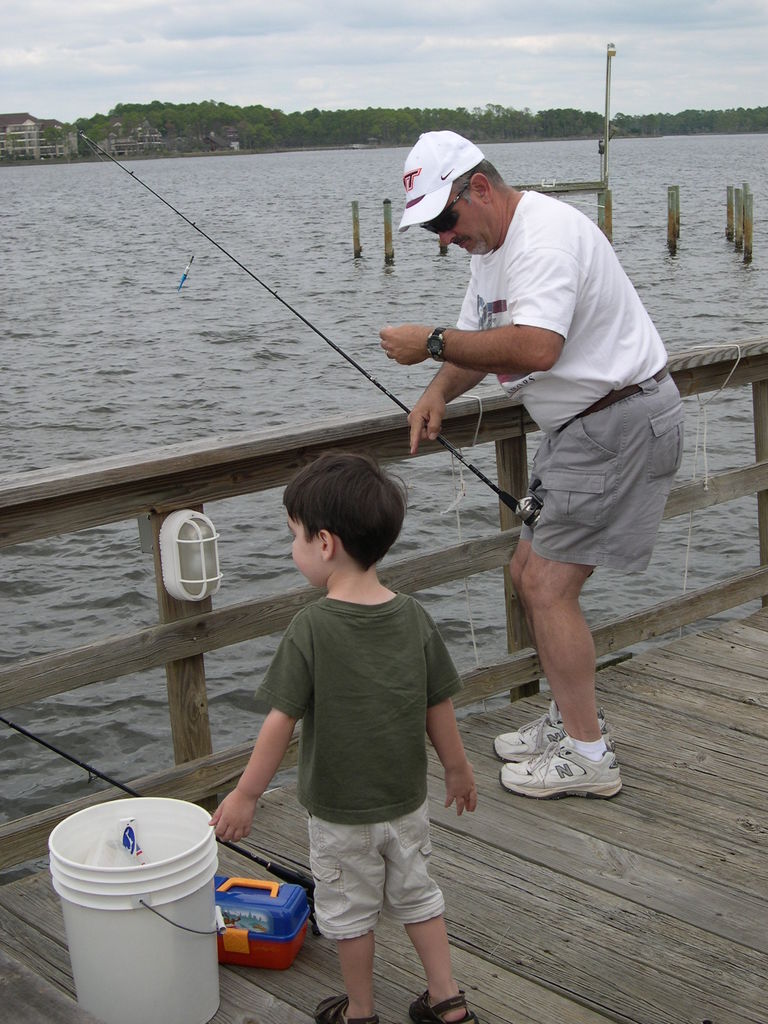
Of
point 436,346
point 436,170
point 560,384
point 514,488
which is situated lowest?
point 514,488

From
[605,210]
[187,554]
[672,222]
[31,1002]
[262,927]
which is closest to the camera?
[31,1002]

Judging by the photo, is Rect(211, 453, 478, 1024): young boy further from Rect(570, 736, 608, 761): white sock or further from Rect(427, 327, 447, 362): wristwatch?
Rect(570, 736, 608, 761): white sock

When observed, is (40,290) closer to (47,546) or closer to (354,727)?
(47,546)

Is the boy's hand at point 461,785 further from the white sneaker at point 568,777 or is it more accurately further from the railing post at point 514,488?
the railing post at point 514,488

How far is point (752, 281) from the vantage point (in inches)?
992

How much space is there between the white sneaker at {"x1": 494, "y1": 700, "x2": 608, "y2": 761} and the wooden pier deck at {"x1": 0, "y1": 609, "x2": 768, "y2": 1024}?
0.19 ft

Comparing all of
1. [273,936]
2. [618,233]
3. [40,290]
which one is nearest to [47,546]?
[273,936]

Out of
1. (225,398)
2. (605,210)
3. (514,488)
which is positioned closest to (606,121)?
(605,210)

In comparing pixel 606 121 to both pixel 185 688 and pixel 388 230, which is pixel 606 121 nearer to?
pixel 388 230

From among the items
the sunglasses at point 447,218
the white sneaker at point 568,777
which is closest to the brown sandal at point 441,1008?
the white sneaker at point 568,777

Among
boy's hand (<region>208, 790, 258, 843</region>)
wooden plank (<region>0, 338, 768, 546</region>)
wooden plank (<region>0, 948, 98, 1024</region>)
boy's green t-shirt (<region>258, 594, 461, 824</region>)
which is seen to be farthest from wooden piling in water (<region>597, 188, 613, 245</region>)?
wooden plank (<region>0, 948, 98, 1024</region>)

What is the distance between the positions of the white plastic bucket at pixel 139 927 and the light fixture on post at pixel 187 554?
0.79 metres

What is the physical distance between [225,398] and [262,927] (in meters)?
12.4

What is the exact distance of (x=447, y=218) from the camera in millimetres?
2936
